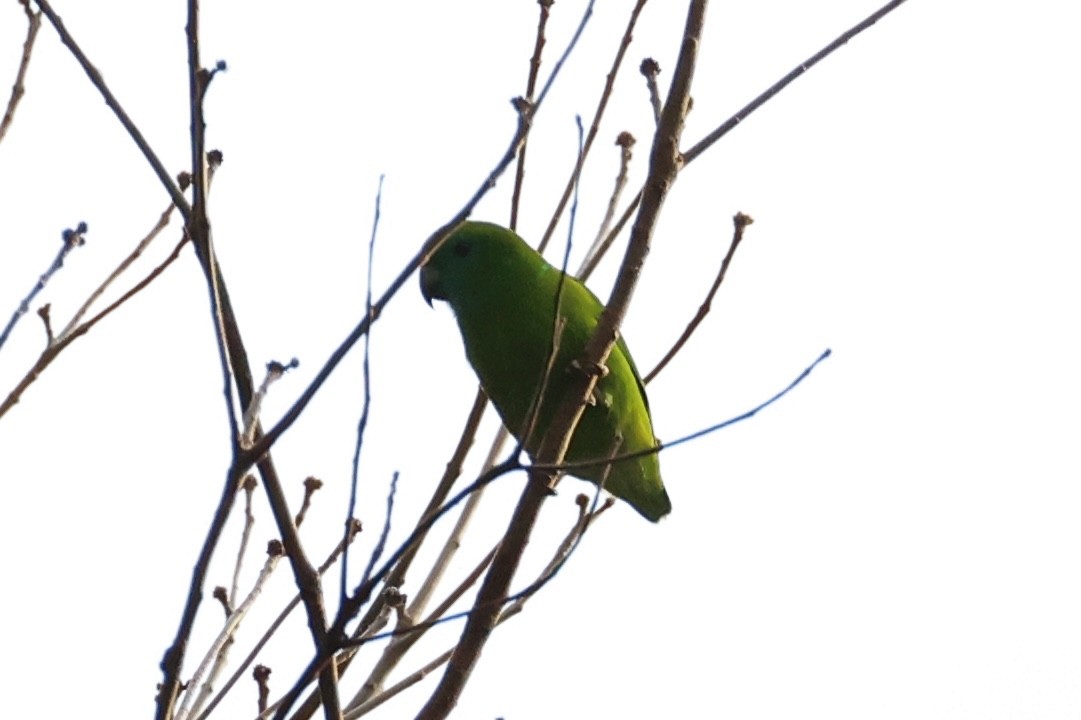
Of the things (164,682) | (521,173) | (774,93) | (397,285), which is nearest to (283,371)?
(397,285)

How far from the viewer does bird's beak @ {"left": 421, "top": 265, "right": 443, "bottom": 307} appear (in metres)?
4.73

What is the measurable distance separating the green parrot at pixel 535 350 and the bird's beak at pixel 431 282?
55mm

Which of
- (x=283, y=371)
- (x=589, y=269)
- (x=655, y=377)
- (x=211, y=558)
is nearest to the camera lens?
(x=211, y=558)

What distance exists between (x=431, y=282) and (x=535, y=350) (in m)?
0.81

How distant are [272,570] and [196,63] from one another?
125 centimetres

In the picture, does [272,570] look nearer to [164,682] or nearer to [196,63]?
[164,682]

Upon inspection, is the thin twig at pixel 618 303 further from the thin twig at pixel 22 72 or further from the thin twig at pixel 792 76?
the thin twig at pixel 22 72

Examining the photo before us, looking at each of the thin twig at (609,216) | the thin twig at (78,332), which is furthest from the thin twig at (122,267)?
the thin twig at (609,216)

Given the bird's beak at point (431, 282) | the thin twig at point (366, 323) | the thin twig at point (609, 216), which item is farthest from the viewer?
the bird's beak at point (431, 282)

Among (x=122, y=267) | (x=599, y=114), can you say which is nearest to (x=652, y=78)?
(x=599, y=114)

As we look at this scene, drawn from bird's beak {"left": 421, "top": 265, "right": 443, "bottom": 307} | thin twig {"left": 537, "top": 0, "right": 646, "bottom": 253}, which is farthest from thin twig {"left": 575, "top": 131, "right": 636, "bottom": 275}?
bird's beak {"left": 421, "top": 265, "right": 443, "bottom": 307}

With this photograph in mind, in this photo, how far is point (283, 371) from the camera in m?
2.32

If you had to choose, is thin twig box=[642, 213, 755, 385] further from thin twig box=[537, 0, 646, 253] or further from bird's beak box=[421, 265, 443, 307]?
bird's beak box=[421, 265, 443, 307]

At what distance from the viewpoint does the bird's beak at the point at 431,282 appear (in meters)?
4.73
